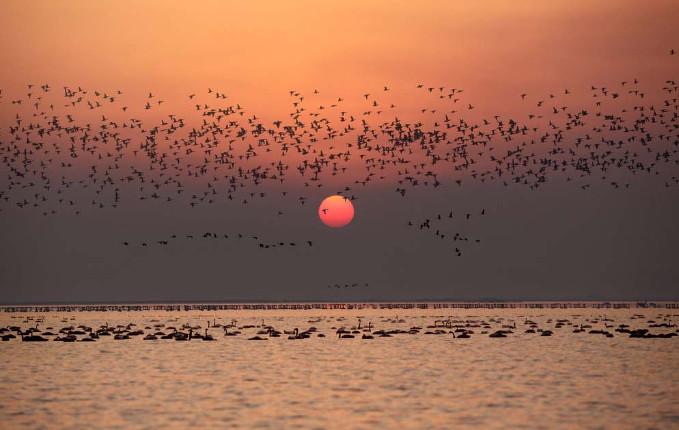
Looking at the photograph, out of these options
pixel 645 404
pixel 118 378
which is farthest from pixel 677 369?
pixel 118 378

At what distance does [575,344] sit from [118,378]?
199 feet

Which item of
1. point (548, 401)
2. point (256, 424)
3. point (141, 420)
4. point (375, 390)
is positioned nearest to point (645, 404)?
point (548, 401)

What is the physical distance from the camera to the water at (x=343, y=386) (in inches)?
2301

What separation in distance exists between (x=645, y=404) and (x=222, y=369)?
36949 millimetres

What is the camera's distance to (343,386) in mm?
75812

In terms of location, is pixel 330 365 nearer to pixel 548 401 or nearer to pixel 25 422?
pixel 548 401

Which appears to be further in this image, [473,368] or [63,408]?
[473,368]

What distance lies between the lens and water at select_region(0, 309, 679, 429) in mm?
58438

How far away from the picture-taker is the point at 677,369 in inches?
3477

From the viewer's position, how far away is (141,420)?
57844mm

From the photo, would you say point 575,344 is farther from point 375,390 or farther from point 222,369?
point 375,390

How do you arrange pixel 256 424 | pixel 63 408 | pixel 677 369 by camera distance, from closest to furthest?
pixel 256 424
pixel 63 408
pixel 677 369

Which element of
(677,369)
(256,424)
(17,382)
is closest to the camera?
(256,424)

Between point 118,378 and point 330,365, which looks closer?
point 118,378
